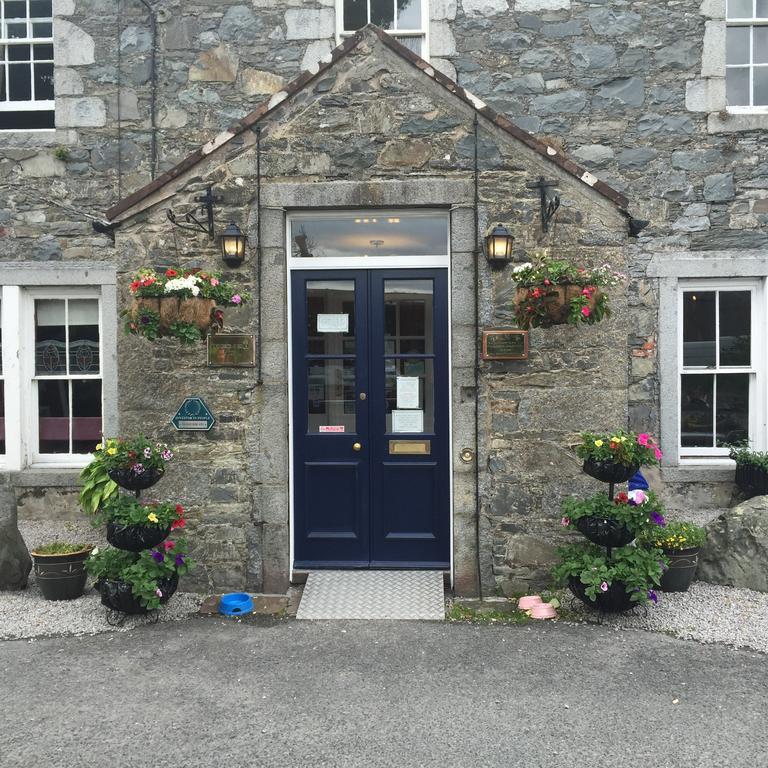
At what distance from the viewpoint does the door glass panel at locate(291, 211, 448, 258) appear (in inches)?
229

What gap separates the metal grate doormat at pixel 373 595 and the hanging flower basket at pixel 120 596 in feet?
3.96

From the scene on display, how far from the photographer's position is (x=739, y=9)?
294 inches

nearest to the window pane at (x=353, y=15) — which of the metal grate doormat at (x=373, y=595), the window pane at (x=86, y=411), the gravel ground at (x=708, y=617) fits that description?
the window pane at (x=86, y=411)

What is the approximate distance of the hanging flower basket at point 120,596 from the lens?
5.00m

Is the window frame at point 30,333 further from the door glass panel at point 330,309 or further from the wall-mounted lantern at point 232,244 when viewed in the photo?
the door glass panel at point 330,309

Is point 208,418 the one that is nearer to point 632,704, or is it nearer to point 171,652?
point 171,652

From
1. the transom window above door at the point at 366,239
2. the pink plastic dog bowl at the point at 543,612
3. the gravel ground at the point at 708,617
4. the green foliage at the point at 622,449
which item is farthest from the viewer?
the transom window above door at the point at 366,239

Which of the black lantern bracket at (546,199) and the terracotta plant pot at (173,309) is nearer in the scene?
the terracotta plant pot at (173,309)

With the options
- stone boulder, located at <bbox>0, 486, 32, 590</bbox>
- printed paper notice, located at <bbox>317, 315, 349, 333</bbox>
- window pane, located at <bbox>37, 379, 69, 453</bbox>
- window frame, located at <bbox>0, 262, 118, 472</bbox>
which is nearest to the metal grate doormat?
printed paper notice, located at <bbox>317, 315, 349, 333</bbox>

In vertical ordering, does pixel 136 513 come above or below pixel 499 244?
below

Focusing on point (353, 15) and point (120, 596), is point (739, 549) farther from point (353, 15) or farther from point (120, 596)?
point (353, 15)

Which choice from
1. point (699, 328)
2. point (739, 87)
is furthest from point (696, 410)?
point (739, 87)

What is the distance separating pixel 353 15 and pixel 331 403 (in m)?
4.63

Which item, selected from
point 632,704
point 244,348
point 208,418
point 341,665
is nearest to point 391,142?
point 244,348
